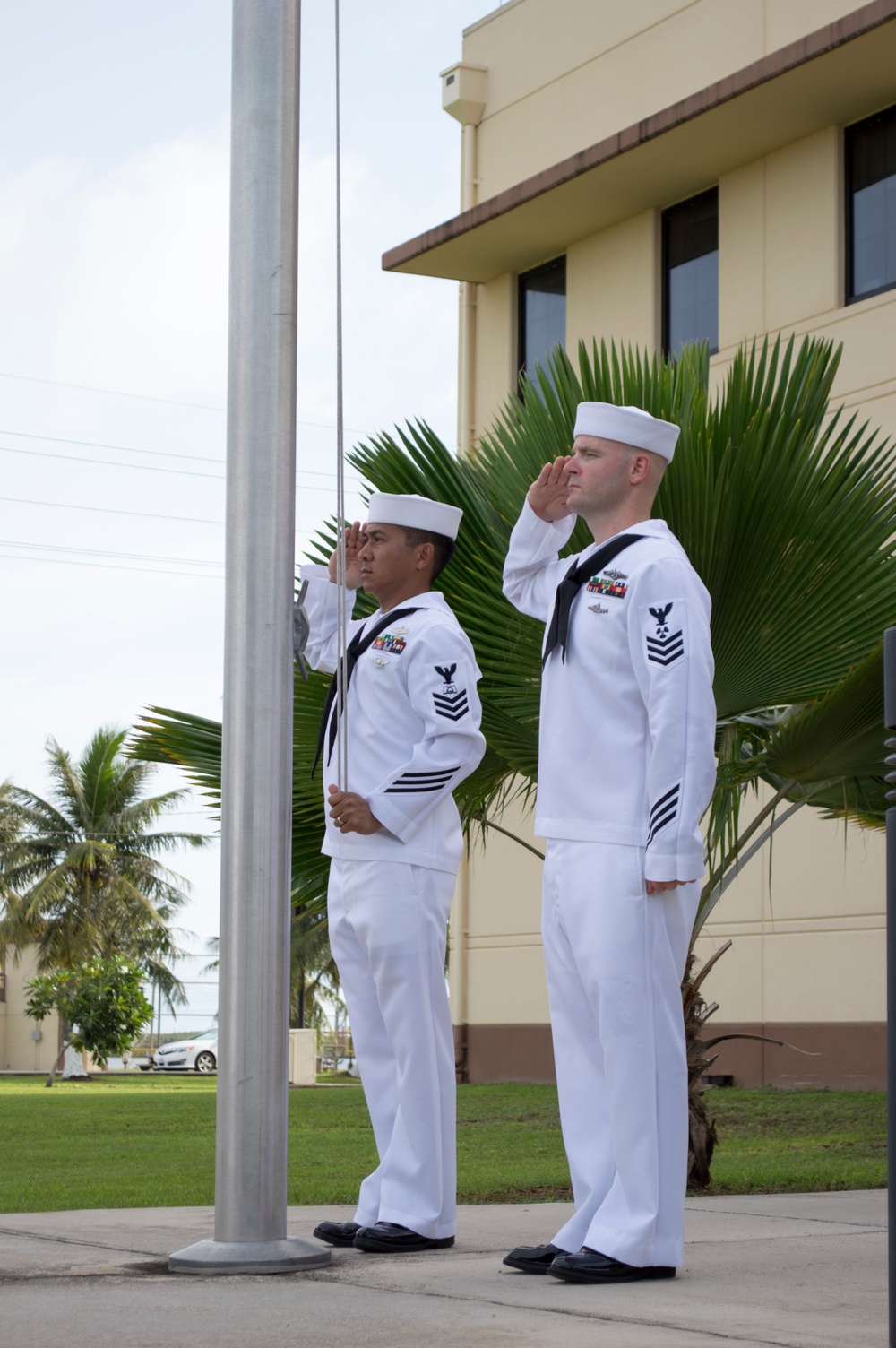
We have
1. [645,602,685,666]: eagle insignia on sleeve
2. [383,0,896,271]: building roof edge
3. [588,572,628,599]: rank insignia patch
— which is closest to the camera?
[645,602,685,666]: eagle insignia on sleeve

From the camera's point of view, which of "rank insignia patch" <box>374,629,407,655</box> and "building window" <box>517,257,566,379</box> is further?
"building window" <box>517,257,566,379</box>

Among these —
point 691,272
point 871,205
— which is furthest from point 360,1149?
point 691,272

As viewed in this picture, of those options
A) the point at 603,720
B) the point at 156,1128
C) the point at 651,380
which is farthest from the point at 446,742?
the point at 156,1128

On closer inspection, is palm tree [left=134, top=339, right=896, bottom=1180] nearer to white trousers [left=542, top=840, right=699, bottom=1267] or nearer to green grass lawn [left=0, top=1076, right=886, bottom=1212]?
green grass lawn [left=0, top=1076, right=886, bottom=1212]

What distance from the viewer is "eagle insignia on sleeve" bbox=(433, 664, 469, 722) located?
4406 millimetres

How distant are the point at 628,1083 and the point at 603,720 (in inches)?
31.8

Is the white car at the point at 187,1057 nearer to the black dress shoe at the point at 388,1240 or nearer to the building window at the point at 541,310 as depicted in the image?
the building window at the point at 541,310

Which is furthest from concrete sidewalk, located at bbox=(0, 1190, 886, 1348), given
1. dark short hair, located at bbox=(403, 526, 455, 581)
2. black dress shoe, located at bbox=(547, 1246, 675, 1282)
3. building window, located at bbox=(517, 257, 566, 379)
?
building window, located at bbox=(517, 257, 566, 379)

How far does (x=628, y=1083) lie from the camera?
3682 mm

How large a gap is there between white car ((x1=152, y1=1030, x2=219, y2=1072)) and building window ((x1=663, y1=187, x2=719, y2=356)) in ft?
99.2

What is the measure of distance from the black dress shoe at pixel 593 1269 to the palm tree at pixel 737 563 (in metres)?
2.70

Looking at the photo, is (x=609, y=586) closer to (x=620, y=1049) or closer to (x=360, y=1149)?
(x=620, y=1049)

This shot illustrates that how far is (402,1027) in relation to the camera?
4.29 m

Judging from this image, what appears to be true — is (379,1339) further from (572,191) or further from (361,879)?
(572,191)
